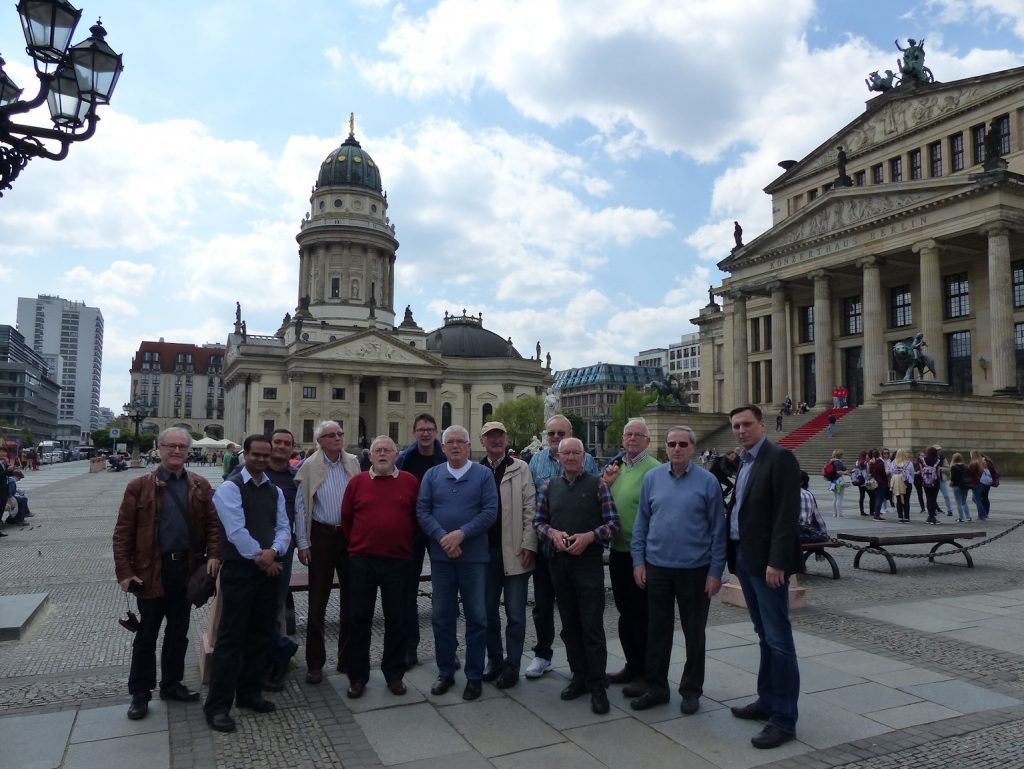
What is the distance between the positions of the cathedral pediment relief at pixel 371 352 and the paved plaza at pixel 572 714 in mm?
74394

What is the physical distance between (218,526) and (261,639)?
92 cm

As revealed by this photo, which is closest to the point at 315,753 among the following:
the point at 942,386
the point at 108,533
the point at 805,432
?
the point at 108,533

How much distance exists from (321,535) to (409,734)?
200 cm

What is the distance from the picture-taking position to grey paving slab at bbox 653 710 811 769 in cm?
480

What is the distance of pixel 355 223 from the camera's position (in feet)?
303

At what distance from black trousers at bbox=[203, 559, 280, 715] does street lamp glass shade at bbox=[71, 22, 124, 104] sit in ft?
16.6

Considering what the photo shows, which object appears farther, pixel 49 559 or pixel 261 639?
pixel 49 559

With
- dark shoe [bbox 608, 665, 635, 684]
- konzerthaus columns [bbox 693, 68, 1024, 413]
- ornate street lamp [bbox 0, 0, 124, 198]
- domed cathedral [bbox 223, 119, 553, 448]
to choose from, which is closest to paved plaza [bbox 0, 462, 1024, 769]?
dark shoe [bbox 608, 665, 635, 684]

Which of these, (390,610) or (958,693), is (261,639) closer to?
(390,610)

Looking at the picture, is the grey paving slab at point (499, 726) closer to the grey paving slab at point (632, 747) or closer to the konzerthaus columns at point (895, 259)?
the grey paving slab at point (632, 747)

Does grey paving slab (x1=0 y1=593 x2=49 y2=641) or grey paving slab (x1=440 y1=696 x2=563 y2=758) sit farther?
grey paving slab (x1=0 y1=593 x2=49 y2=641)

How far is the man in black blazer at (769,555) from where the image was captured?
5.10 meters

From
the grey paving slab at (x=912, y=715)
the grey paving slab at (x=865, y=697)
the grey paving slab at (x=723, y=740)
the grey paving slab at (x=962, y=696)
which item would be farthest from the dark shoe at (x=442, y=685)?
the grey paving slab at (x=962, y=696)

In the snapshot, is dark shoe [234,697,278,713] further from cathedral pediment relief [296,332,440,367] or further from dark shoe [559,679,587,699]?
cathedral pediment relief [296,332,440,367]
